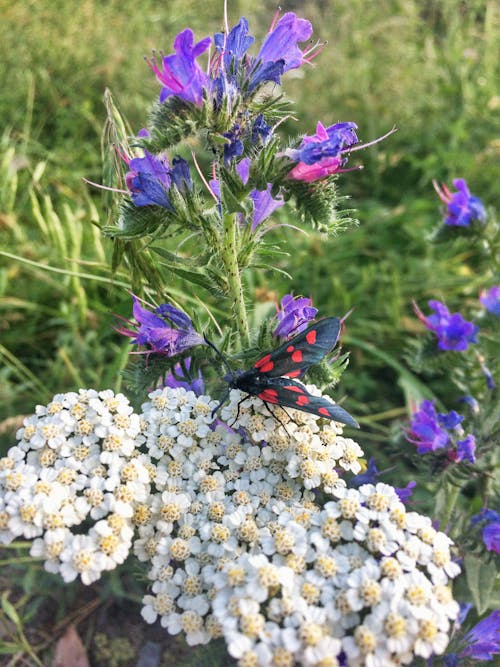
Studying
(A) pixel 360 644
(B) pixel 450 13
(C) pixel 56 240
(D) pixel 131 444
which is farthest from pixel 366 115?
(A) pixel 360 644

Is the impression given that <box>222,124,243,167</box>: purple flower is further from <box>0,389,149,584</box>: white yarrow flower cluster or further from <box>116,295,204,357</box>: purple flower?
<box>0,389,149,584</box>: white yarrow flower cluster

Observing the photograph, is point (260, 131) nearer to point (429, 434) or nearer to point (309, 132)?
point (429, 434)

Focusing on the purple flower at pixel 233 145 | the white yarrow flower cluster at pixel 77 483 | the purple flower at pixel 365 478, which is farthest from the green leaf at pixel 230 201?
the purple flower at pixel 365 478

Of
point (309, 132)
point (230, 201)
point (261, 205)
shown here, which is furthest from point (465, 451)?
point (309, 132)

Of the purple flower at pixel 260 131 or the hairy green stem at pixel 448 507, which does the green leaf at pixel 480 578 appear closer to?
the hairy green stem at pixel 448 507

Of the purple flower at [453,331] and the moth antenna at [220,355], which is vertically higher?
the moth antenna at [220,355]
